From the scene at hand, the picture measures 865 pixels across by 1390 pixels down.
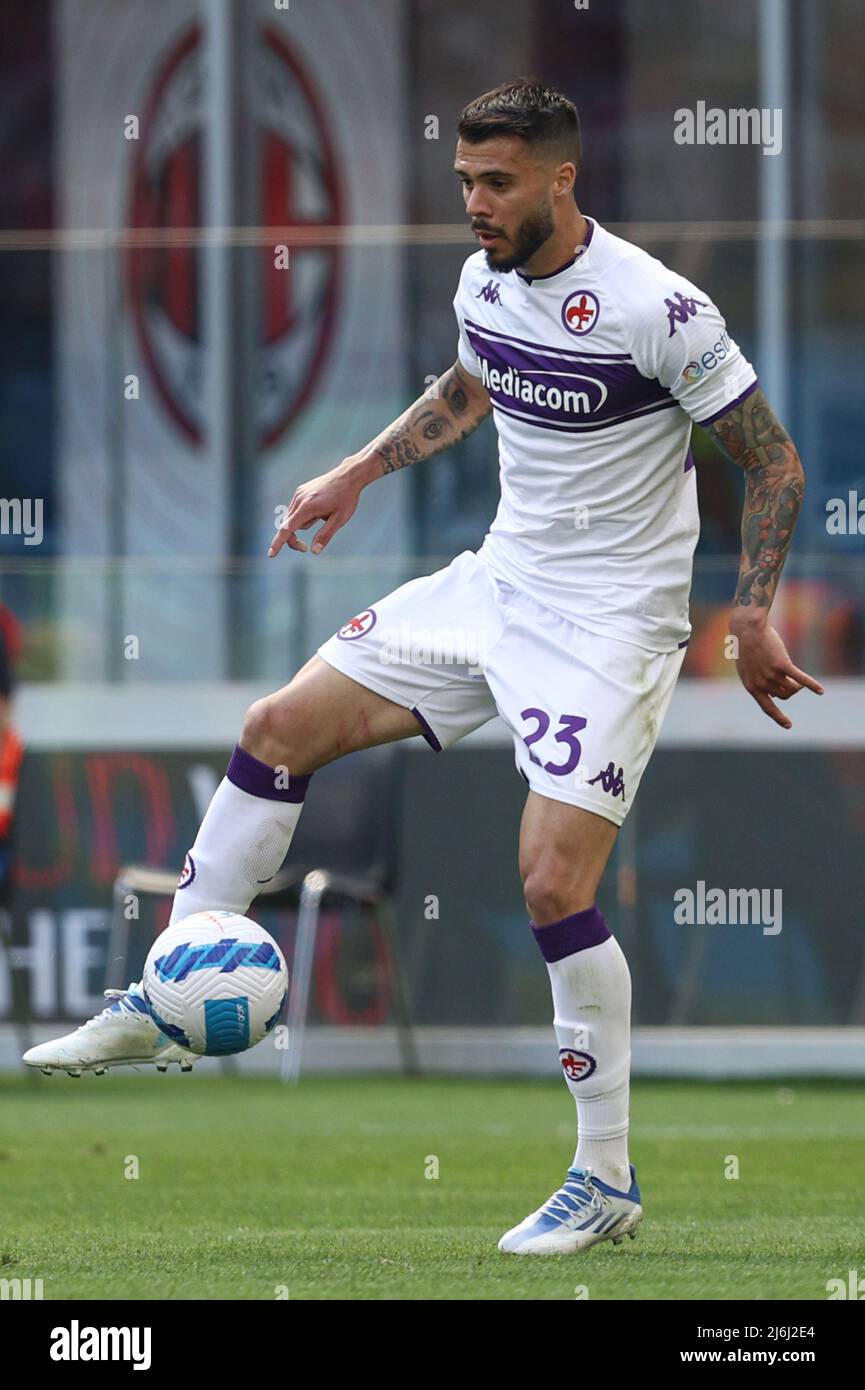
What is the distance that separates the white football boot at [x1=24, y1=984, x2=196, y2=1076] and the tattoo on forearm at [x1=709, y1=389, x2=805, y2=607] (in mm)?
1388

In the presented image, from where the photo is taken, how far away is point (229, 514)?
10391 mm

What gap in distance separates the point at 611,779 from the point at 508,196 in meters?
1.13

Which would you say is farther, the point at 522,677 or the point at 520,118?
the point at 522,677

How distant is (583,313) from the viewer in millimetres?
4906

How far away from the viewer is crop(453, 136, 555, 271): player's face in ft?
15.7

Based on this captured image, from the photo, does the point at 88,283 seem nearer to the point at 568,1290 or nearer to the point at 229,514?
the point at 229,514

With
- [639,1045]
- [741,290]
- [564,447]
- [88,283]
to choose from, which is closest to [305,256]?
[88,283]

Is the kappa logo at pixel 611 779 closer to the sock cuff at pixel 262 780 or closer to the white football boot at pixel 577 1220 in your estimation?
the sock cuff at pixel 262 780

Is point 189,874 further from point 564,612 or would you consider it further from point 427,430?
point 427,430

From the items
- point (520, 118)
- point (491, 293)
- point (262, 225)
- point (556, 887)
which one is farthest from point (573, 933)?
point (262, 225)
